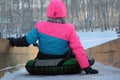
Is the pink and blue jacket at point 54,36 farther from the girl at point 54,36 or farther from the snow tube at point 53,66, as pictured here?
the snow tube at point 53,66

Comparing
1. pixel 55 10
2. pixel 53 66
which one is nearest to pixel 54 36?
pixel 55 10

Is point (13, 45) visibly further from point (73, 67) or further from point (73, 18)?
point (73, 18)

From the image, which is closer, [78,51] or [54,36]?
[78,51]

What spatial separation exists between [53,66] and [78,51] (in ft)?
1.12

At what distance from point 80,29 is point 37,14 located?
438 centimetres

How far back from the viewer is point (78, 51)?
4582 mm

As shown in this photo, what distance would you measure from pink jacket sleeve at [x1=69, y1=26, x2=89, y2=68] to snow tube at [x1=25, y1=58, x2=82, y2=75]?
6cm

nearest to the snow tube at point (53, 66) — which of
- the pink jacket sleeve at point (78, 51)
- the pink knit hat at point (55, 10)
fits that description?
the pink jacket sleeve at point (78, 51)

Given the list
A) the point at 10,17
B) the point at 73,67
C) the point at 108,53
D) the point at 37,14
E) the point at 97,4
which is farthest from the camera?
the point at 97,4

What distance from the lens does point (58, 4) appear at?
15.6 ft

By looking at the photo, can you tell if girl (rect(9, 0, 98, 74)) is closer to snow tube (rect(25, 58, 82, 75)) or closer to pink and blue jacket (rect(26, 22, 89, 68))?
pink and blue jacket (rect(26, 22, 89, 68))

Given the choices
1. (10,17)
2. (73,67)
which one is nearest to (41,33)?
(73,67)

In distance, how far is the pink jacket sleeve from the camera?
4.50 metres

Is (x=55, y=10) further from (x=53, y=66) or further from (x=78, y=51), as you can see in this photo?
(x=53, y=66)
